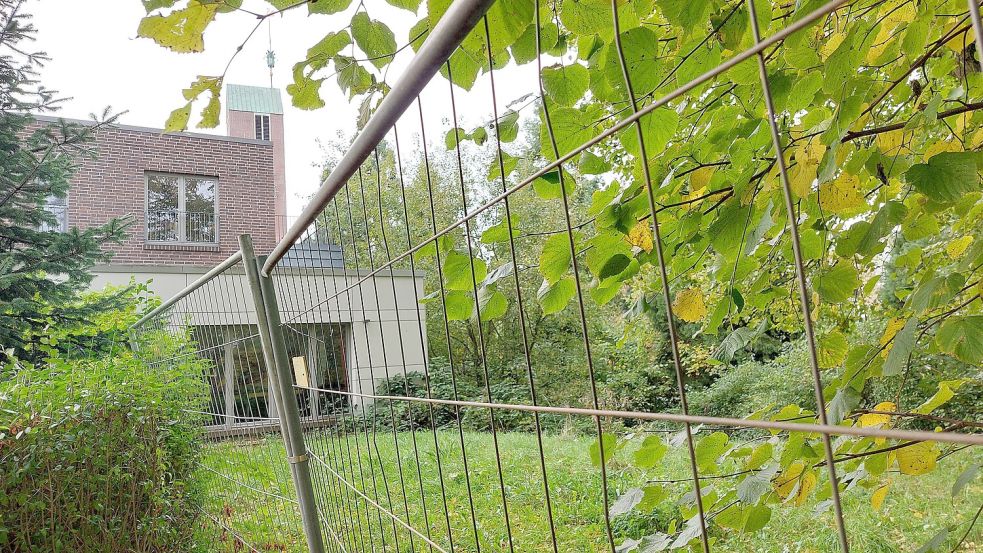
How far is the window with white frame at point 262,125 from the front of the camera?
29.0 m

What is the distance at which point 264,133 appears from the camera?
94.9 feet

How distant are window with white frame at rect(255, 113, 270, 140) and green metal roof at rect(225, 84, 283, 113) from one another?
12.4 inches

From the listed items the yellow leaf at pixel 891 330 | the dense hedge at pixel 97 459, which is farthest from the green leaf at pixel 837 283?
the dense hedge at pixel 97 459

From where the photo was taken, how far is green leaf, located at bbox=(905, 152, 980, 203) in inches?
37.3

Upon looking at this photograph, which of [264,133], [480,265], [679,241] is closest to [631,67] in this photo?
[480,265]

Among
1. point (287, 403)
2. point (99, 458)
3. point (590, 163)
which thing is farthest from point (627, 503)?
point (99, 458)

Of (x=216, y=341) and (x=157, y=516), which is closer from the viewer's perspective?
(x=157, y=516)

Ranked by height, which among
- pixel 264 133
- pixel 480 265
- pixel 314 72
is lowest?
pixel 480 265

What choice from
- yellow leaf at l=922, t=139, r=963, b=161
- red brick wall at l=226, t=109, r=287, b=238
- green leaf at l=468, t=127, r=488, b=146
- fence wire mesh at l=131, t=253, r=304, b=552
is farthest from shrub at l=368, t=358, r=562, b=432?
red brick wall at l=226, t=109, r=287, b=238

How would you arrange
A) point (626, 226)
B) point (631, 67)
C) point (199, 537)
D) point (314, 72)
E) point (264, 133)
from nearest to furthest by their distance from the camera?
point (631, 67)
point (626, 226)
point (314, 72)
point (199, 537)
point (264, 133)

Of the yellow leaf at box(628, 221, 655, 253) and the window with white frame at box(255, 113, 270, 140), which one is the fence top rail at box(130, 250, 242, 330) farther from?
the window with white frame at box(255, 113, 270, 140)

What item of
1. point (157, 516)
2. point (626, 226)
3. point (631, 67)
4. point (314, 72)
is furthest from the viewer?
point (157, 516)

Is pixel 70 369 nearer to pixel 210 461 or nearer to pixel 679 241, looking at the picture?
pixel 210 461

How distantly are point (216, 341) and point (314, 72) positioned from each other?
2705 mm
